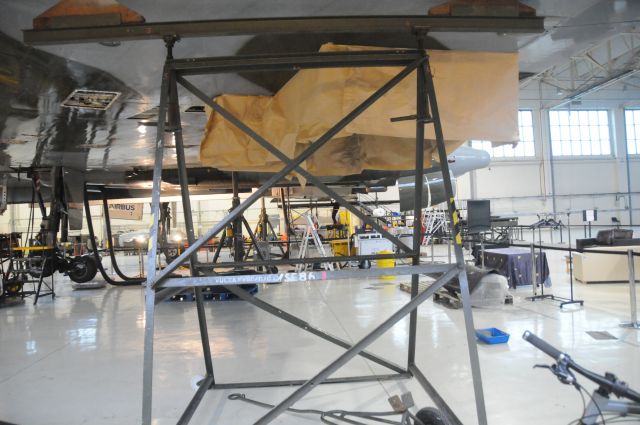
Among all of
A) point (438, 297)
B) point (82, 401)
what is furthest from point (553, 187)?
point (82, 401)

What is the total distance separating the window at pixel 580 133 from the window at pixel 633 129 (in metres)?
1.45

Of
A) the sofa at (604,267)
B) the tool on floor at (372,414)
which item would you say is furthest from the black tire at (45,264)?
the sofa at (604,267)

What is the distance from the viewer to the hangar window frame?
3052cm

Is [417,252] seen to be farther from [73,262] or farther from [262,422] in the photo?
[73,262]

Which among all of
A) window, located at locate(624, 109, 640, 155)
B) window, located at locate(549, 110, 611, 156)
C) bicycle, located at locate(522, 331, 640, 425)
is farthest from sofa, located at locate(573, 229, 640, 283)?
window, located at locate(624, 109, 640, 155)

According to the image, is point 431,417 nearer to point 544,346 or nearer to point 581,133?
point 544,346

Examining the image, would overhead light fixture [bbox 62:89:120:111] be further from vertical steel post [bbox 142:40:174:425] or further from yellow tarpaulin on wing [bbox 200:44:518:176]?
yellow tarpaulin on wing [bbox 200:44:518:176]

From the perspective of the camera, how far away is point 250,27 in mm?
2295

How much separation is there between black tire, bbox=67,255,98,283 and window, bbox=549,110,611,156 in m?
31.3

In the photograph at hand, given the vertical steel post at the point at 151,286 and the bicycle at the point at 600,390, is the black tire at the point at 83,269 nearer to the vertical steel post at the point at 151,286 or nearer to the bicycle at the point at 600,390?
the vertical steel post at the point at 151,286

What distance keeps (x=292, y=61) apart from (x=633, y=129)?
3773 centimetres

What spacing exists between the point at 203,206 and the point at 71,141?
30.6m

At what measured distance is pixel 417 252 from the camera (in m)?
3.31

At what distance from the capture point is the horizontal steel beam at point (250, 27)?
228 cm
